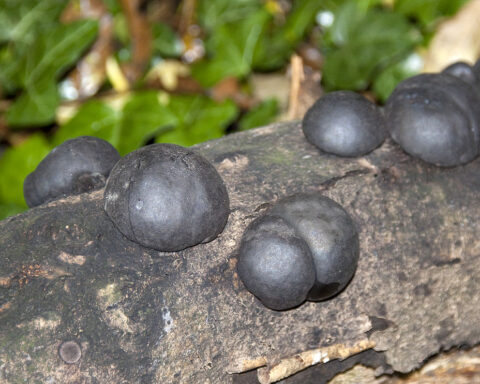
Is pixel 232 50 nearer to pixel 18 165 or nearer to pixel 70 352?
pixel 18 165

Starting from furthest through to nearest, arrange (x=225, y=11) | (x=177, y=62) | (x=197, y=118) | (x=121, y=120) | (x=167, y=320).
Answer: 1. (x=177, y=62)
2. (x=225, y=11)
3. (x=197, y=118)
4. (x=121, y=120)
5. (x=167, y=320)

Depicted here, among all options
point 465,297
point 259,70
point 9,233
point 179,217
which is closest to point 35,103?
point 259,70

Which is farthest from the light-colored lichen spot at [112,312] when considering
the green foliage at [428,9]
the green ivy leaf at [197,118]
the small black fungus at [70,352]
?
the green foliage at [428,9]

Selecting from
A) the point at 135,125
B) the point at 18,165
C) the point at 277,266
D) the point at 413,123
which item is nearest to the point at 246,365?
the point at 277,266

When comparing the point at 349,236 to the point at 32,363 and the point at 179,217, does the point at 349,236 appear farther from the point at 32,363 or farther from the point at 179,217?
the point at 32,363

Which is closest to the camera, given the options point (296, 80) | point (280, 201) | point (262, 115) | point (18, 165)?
point (280, 201)

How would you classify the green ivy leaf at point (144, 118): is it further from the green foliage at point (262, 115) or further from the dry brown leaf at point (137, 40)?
the dry brown leaf at point (137, 40)

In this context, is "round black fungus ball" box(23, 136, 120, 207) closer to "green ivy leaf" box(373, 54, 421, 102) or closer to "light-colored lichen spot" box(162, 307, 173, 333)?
"light-colored lichen spot" box(162, 307, 173, 333)
